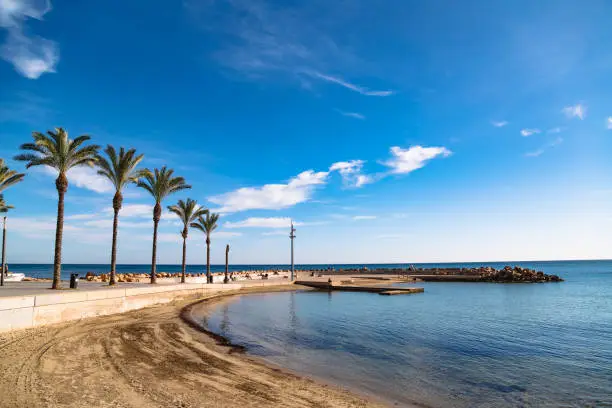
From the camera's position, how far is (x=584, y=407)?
1023cm

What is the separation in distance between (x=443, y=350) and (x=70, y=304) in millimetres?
19514

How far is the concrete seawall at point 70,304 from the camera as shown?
1572 cm

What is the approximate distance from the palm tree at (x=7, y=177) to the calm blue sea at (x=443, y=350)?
20.3 m

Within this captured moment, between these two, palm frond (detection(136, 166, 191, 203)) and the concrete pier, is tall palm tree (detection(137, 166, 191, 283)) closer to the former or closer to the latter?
palm frond (detection(136, 166, 191, 203))

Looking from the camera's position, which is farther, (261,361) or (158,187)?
(158,187)

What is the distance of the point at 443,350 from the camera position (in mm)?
16562

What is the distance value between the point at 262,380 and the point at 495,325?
1948cm

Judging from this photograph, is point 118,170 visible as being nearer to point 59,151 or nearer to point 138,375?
point 59,151

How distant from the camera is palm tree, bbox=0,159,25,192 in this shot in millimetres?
29688

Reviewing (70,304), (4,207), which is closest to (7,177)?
(4,207)

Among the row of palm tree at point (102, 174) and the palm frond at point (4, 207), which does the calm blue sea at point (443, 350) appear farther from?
the palm frond at point (4, 207)

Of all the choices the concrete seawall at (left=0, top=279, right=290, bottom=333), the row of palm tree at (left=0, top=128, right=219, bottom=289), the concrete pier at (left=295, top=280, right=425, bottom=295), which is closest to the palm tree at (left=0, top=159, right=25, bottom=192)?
the row of palm tree at (left=0, top=128, right=219, bottom=289)

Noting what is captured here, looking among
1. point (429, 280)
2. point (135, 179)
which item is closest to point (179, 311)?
point (135, 179)

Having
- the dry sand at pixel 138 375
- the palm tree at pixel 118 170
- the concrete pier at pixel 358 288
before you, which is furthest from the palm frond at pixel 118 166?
the concrete pier at pixel 358 288
